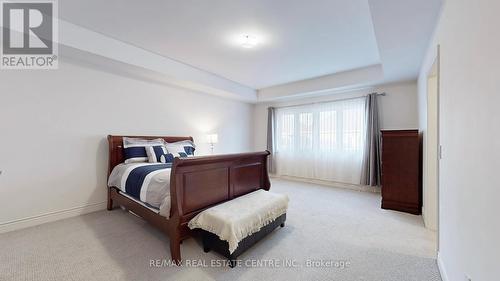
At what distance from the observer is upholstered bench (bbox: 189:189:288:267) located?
1.85 m

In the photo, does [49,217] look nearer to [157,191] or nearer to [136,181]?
[136,181]

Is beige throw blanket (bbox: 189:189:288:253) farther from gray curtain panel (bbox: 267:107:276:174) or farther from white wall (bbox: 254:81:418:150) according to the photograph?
gray curtain panel (bbox: 267:107:276:174)

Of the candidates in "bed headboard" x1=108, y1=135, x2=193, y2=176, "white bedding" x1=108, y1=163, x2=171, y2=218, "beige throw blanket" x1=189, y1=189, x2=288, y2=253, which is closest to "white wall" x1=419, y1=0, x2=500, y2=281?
"beige throw blanket" x1=189, y1=189, x2=288, y2=253

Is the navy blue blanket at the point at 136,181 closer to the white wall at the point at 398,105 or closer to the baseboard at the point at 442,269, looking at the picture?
the baseboard at the point at 442,269

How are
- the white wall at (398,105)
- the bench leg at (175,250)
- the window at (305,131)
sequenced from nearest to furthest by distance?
the bench leg at (175,250) < the white wall at (398,105) < the window at (305,131)

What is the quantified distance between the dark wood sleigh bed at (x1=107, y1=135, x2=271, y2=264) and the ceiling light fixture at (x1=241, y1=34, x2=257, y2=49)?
159 centimetres

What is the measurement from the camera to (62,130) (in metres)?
2.97

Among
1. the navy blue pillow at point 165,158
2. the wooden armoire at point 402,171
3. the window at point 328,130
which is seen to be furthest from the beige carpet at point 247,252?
the window at point 328,130

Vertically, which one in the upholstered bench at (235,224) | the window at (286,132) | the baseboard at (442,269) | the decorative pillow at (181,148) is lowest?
the baseboard at (442,269)

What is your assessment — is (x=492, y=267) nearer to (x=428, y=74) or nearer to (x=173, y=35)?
(x=428, y=74)

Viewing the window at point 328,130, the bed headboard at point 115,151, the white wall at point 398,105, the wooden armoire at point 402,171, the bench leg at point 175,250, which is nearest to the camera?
the bench leg at point 175,250

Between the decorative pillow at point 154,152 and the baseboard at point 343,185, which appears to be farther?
the baseboard at point 343,185

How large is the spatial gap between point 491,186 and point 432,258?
1.57 m

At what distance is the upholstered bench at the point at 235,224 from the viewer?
1847mm
